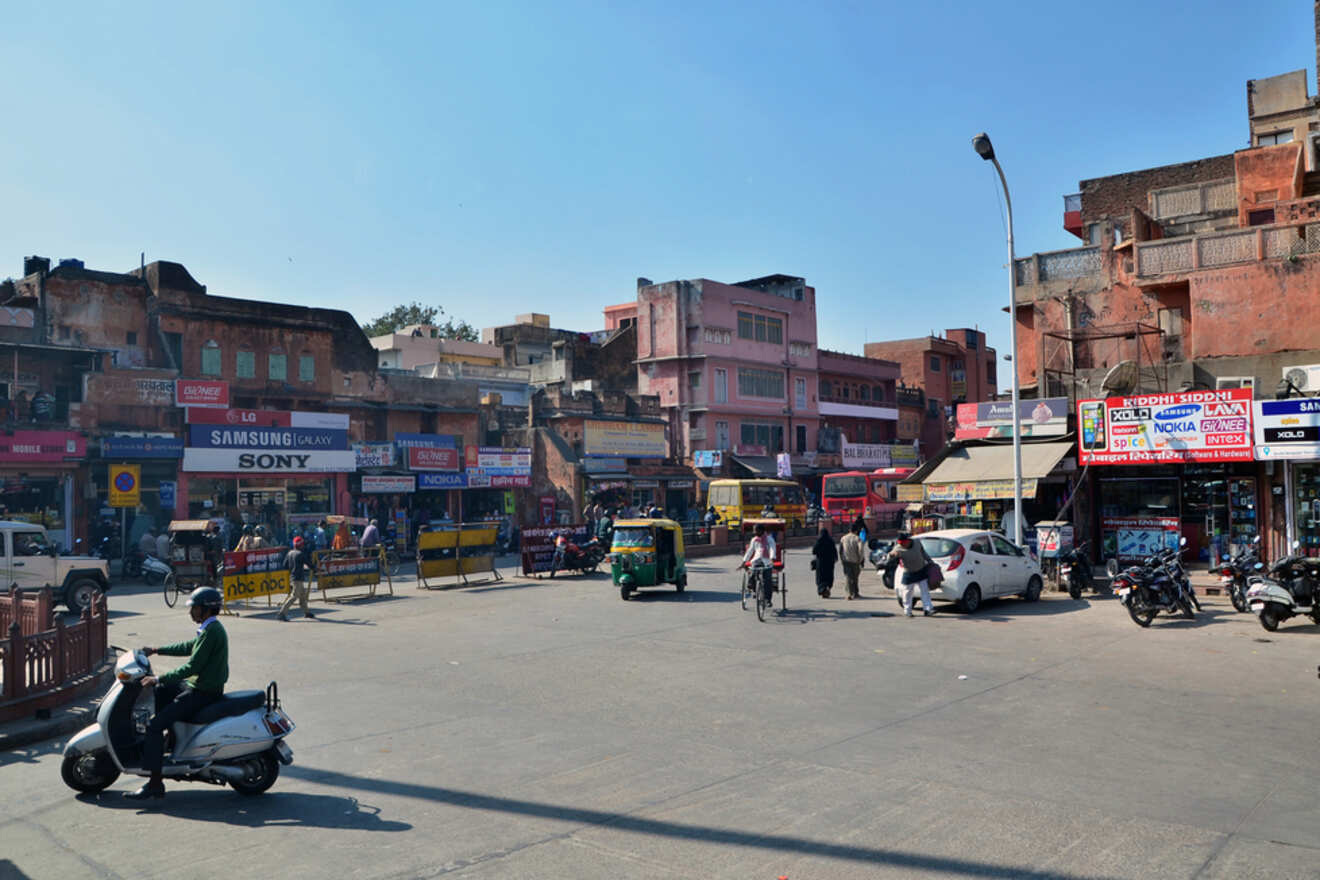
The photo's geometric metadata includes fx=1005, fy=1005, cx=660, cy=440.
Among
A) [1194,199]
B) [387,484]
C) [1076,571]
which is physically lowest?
[1076,571]

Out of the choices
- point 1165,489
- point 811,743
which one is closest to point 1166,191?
point 1165,489

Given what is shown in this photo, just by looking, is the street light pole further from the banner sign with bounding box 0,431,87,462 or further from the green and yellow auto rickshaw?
the banner sign with bounding box 0,431,87,462

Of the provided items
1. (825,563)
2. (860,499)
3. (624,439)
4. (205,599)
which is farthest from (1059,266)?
(205,599)

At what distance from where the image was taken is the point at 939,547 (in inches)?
746

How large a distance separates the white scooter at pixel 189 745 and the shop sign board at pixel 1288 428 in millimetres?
19303

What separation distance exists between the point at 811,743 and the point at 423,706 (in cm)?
430

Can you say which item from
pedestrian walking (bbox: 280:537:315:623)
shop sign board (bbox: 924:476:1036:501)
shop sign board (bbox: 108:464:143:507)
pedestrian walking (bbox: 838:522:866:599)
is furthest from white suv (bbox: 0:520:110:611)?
shop sign board (bbox: 924:476:1036:501)

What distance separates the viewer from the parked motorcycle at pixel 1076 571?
20281mm

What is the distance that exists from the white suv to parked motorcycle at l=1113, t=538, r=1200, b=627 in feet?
61.4

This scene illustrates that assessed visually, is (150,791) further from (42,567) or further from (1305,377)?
(1305,377)

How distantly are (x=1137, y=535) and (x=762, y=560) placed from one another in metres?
10.0

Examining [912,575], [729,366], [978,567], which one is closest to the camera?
[912,575]

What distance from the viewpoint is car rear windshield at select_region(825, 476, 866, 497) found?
44.9 meters

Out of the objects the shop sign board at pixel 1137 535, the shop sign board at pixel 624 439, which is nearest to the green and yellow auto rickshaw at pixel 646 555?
the shop sign board at pixel 1137 535
